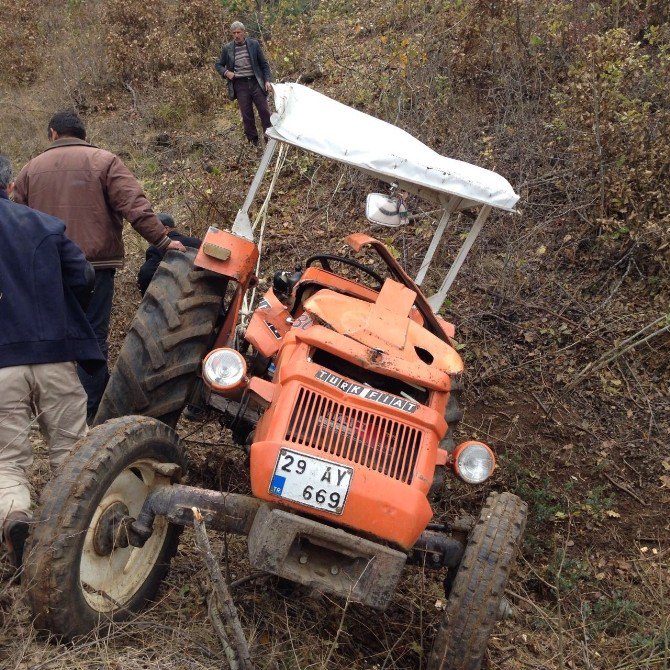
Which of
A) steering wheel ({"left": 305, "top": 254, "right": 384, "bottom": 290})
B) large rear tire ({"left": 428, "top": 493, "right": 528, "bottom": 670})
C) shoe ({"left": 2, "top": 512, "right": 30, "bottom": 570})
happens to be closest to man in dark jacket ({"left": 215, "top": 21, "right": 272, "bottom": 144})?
steering wheel ({"left": 305, "top": 254, "right": 384, "bottom": 290})

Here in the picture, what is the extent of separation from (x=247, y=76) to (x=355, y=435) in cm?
735

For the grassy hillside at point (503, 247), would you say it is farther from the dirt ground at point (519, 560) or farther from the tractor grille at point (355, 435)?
the tractor grille at point (355, 435)

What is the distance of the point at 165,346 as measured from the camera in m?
4.28

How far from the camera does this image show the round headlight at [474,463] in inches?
148

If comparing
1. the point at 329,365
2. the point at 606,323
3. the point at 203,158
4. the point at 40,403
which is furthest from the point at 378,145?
the point at 203,158

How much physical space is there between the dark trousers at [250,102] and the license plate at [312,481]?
7.17m

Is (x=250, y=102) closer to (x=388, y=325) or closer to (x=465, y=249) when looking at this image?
(x=465, y=249)

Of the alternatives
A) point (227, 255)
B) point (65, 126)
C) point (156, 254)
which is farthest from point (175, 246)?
point (65, 126)

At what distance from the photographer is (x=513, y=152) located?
8.01 m

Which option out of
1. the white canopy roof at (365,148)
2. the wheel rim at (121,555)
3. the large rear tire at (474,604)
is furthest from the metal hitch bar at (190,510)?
the white canopy roof at (365,148)

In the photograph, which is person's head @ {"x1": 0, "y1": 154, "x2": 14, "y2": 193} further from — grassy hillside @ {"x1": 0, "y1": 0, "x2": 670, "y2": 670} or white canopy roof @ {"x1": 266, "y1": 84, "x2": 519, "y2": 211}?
grassy hillside @ {"x1": 0, "y1": 0, "x2": 670, "y2": 670}

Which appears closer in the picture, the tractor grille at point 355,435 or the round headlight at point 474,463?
the tractor grille at point 355,435

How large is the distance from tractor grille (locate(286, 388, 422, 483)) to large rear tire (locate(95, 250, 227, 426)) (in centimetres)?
113

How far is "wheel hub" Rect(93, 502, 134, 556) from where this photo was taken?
3.25 metres
